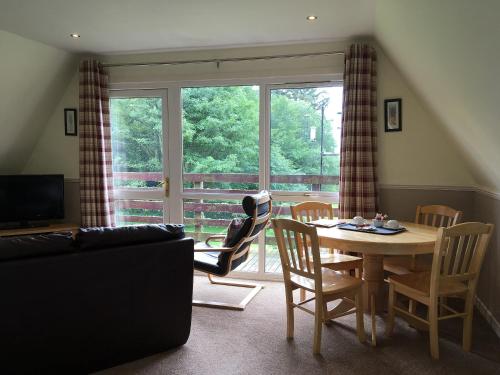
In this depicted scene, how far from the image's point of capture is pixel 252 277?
13.9 ft

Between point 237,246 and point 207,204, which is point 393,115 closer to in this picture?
point 237,246

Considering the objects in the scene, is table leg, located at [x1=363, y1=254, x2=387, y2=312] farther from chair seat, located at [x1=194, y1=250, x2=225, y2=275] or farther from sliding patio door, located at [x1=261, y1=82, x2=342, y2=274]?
chair seat, located at [x1=194, y1=250, x2=225, y2=275]

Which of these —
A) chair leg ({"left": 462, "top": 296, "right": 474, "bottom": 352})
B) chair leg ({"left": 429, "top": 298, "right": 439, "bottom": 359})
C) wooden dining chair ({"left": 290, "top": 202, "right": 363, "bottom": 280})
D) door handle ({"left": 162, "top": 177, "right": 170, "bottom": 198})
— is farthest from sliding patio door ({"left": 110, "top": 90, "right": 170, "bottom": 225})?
chair leg ({"left": 462, "top": 296, "right": 474, "bottom": 352})

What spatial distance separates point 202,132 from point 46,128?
1.92 m

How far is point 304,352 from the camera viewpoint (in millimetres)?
2615

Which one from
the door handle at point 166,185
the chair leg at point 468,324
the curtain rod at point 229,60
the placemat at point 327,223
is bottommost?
the chair leg at point 468,324

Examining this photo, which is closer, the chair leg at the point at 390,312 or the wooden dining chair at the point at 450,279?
the wooden dining chair at the point at 450,279

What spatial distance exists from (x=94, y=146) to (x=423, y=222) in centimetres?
344

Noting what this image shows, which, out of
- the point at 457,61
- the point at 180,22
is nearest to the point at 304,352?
the point at 457,61

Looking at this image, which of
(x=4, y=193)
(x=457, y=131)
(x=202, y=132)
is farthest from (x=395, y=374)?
(x=4, y=193)

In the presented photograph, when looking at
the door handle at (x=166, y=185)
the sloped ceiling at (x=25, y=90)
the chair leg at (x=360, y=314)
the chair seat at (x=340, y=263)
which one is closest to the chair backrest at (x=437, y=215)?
the chair seat at (x=340, y=263)

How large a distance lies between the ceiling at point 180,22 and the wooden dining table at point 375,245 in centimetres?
171

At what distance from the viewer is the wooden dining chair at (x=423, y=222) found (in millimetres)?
3141

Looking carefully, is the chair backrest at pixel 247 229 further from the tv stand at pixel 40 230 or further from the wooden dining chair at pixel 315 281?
the tv stand at pixel 40 230
